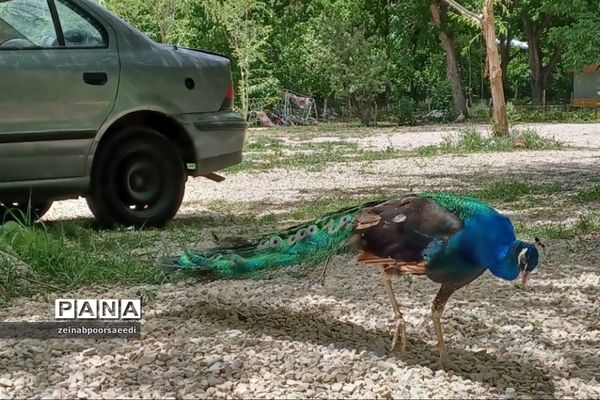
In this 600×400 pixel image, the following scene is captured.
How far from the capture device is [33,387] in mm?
3205

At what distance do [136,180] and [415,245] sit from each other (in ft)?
14.5

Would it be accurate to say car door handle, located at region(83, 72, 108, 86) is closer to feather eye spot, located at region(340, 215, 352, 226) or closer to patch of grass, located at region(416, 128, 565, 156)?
feather eye spot, located at region(340, 215, 352, 226)

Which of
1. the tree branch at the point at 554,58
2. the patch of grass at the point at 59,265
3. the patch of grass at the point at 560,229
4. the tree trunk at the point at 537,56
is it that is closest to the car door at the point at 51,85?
the patch of grass at the point at 59,265

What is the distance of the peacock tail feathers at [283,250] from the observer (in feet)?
11.6

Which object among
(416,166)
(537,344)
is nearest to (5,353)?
(537,344)

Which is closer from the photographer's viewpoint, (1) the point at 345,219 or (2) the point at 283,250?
(1) the point at 345,219

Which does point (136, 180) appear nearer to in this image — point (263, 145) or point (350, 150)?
point (350, 150)

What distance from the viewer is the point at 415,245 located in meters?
3.16

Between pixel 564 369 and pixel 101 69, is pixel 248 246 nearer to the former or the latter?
pixel 564 369

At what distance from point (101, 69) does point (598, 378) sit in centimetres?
476

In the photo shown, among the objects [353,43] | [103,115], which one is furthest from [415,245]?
[353,43]

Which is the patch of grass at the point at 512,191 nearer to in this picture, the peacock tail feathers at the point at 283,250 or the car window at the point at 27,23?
the car window at the point at 27,23

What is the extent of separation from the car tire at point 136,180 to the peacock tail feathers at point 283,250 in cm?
313

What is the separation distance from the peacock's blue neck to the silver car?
446 cm
